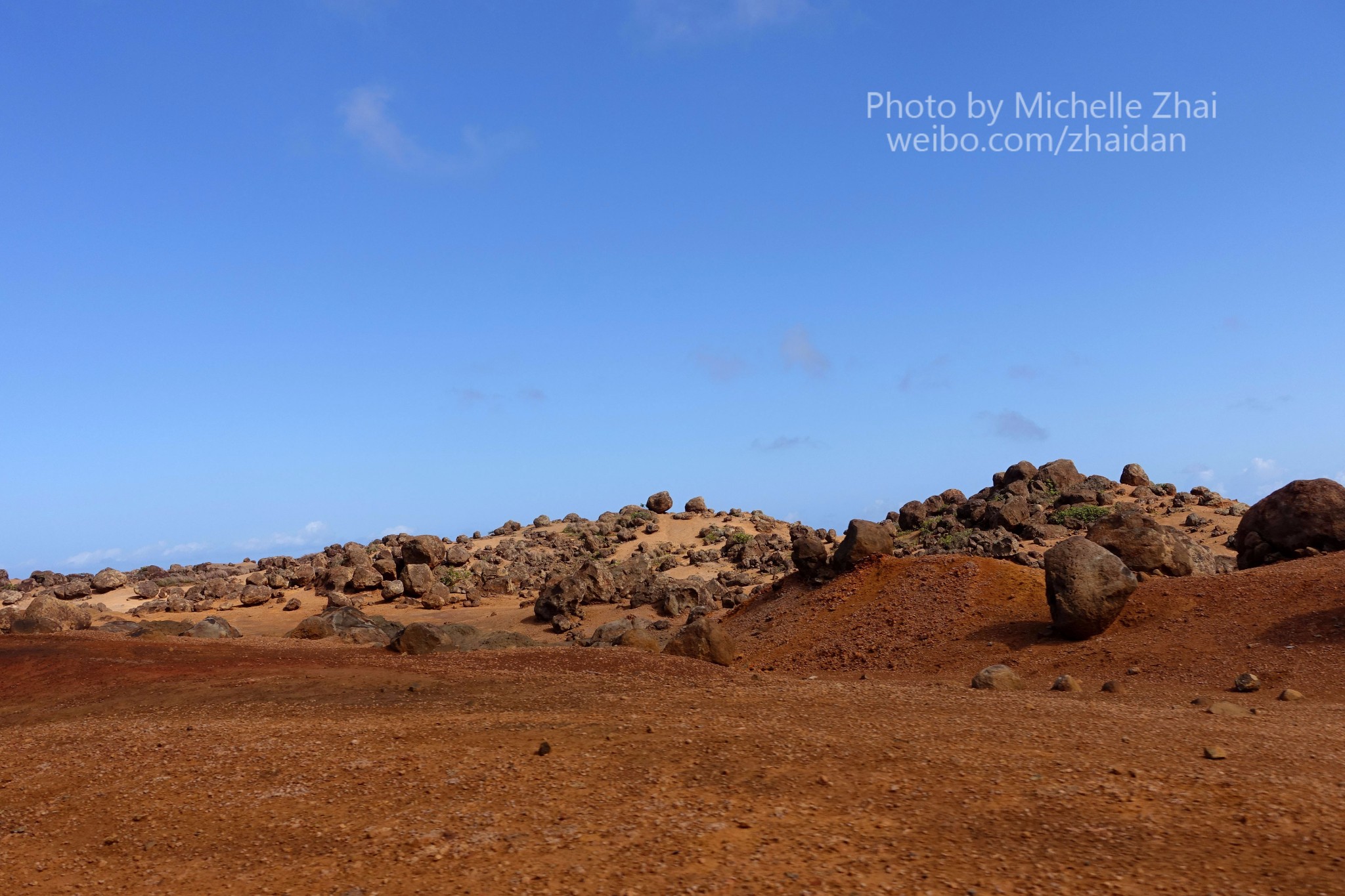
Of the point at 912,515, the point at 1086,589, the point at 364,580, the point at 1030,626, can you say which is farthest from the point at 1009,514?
the point at 364,580

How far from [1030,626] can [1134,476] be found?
1041 inches

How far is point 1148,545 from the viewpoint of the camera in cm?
2016

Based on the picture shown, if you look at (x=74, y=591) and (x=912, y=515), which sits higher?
(x=912, y=515)

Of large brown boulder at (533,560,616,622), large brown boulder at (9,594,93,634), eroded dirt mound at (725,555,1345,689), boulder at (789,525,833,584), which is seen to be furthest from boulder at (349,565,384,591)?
boulder at (789,525,833,584)

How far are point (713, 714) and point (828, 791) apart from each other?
328 centimetres

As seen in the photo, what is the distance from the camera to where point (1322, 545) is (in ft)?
67.2

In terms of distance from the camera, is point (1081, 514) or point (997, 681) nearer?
point (997, 681)

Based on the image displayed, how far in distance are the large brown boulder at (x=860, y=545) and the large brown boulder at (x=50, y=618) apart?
20930 millimetres

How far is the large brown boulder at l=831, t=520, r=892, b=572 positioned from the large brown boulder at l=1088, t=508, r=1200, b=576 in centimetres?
559

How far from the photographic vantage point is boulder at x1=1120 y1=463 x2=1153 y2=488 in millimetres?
40906

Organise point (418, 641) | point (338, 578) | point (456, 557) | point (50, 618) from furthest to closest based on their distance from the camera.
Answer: point (456, 557) < point (338, 578) < point (50, 618) < point (418, 641)

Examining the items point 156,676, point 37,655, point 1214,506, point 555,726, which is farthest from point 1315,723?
point 1214,506

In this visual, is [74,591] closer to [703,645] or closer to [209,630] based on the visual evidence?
[209,630]

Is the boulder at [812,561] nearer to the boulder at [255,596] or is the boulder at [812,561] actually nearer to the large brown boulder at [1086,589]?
the large brown boulder at [1086,589]
